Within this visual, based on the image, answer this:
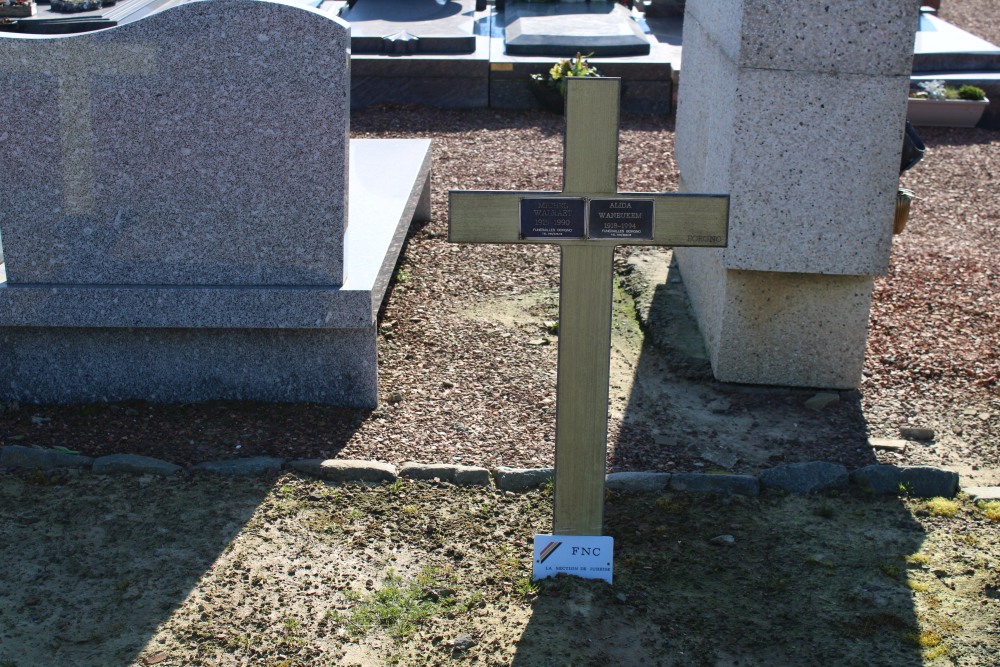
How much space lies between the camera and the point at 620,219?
333 cm

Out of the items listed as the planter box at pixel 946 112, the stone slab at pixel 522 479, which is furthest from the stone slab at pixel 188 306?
the planter box at pixel 946 112

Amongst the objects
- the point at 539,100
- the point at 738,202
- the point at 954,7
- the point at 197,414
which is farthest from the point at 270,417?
the point at 954,7

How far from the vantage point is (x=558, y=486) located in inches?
138

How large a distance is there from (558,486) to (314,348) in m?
1.49

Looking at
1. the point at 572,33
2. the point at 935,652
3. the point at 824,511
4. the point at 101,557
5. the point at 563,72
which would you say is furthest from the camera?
the point at 572,33

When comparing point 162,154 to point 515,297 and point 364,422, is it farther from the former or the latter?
point 515,297

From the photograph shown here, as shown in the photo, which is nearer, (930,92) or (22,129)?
(22,129)

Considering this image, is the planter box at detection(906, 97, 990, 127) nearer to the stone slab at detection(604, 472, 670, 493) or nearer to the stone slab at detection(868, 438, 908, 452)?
the stone slab at detection(868, 438, 908, 452)

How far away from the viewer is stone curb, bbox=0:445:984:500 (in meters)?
4.12

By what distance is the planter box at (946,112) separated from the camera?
9.34 metres

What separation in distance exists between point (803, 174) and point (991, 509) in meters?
1.51

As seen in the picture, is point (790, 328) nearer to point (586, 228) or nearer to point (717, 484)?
point (717, 484)

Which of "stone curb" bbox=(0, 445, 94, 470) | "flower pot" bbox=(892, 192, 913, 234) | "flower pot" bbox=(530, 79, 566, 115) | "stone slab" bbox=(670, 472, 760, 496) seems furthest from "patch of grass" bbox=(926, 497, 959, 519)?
"flower pot" bbox=(530, 79, 566, 115)

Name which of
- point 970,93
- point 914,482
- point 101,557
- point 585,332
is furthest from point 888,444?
point 970,93
